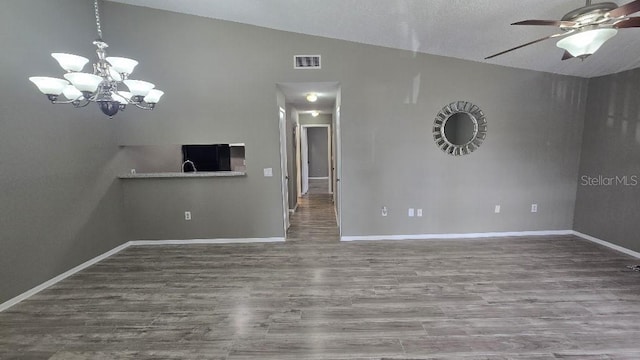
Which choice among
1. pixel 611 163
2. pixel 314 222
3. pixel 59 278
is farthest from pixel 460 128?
pixel 59 278

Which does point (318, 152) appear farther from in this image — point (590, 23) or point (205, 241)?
point (590, 23)

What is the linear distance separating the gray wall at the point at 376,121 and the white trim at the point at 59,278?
0.52 metres

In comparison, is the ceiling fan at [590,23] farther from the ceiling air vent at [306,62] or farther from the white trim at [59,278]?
the white trim at [59,278]

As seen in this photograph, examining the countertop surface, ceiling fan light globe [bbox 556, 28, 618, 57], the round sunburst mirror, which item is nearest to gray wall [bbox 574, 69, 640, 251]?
the round sunburst mirror

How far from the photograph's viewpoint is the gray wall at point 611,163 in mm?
3521

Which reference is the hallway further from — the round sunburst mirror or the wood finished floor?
the round sunburst mirror

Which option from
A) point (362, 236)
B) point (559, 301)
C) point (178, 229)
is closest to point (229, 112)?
point (178, 229)

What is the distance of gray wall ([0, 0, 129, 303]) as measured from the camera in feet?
8.70

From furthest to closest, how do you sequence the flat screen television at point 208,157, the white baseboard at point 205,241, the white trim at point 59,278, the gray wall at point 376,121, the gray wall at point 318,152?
the gray wall at point 318,152 → the flat screen television at point 208,157 → the white baseboard at point 205,241 → the gray wall at point 376,121 → the white trim at point 59,278

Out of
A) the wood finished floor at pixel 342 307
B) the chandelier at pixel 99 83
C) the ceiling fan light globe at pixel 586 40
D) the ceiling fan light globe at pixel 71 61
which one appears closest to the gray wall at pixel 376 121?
the wood finished floor at pixel 342 307

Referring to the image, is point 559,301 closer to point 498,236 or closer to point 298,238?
point 498,236

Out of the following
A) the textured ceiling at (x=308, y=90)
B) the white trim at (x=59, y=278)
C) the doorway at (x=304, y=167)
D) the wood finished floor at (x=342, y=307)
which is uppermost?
the textured ceiling at (x=308, y=90)

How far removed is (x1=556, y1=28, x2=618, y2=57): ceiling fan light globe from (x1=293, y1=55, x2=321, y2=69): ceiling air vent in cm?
274

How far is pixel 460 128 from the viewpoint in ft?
13.6
